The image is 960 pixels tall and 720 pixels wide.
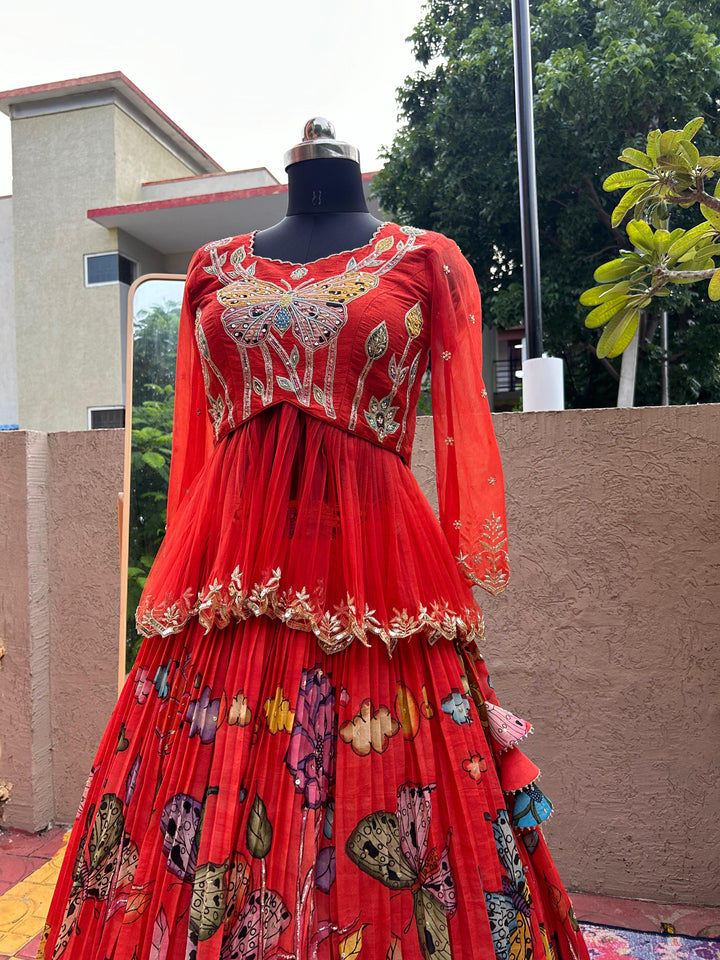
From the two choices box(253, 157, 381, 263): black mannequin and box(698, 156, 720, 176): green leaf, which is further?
box(698, 156, 720, 176): green leaf

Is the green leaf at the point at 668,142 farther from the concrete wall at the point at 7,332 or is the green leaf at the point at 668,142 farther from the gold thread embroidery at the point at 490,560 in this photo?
the concrete wall at the point at 7,332

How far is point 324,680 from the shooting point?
1.03 meters

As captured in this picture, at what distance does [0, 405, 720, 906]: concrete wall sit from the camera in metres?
1.84

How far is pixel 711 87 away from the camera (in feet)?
29.2

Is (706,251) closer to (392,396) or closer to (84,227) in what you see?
(392,396)

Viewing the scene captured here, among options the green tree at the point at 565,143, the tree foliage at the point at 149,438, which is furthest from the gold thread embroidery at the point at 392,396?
the green tree at the point at 565,143

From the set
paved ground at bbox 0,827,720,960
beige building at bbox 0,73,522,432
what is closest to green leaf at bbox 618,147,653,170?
paved ground at bbox 0,827,720,960

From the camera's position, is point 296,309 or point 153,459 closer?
point 296,309

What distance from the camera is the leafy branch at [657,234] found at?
1511 mm

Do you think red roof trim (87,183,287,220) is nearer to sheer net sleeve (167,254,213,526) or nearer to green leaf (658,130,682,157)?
green leaf (658,130,682,157)

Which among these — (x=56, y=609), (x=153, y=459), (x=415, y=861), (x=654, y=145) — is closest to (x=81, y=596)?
(x=56, y=609)

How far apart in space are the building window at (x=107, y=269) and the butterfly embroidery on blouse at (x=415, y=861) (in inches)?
492

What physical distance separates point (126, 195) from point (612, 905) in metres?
12.7

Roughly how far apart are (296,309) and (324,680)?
57 centimetres
